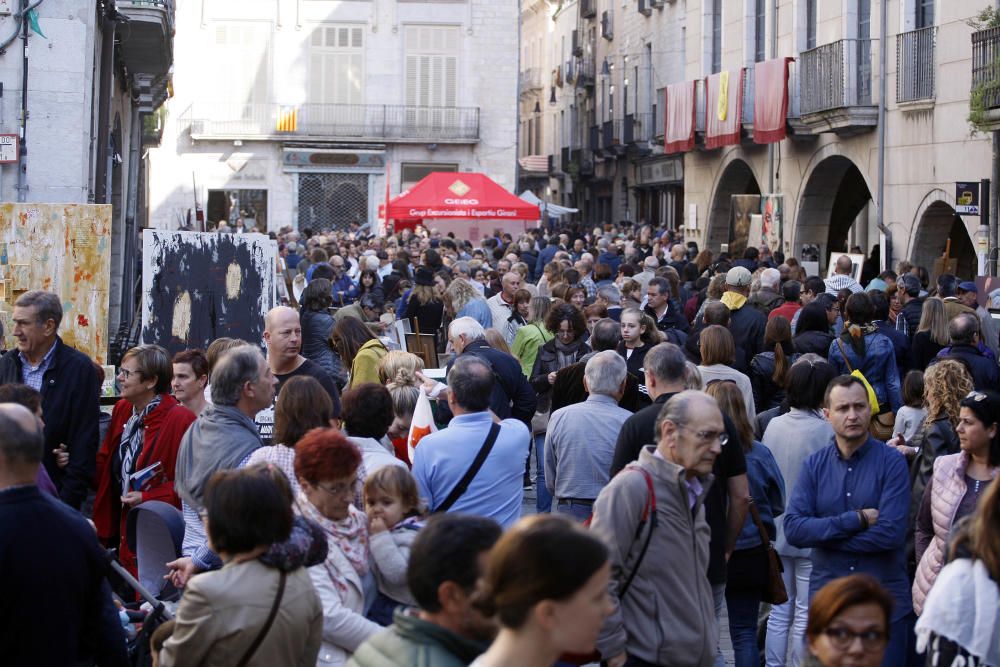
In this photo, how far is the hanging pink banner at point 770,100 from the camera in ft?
84.7

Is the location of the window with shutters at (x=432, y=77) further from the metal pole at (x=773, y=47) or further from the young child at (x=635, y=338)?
the young child at (x=635, y=338)

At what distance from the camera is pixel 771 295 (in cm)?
1285

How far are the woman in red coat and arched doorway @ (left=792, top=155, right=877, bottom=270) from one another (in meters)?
19.7

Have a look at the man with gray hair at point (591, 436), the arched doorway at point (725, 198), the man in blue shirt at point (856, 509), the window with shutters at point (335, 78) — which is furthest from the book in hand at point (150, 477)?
the window with shutters at point (335, 78)

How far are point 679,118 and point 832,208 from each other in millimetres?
6302

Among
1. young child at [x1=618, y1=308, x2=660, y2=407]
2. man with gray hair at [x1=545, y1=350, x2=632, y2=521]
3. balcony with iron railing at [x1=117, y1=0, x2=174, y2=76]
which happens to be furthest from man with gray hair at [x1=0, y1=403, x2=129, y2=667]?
balcony with iron railing at [x1=117, y1=0, x2=174, y2=76]

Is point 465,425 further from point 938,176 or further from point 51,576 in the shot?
point 938,176

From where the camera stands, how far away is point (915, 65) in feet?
70.1

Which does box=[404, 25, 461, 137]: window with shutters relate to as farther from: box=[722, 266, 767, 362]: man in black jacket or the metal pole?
box=[722, 266, 767, 362]: man in black jacket

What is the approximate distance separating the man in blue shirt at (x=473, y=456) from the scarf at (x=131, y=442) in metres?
1.47

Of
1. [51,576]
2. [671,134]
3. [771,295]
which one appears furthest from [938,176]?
[51,576]

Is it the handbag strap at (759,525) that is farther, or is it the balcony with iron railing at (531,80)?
the balcony with iron railing at (531,80)

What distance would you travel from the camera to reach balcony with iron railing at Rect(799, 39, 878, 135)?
2289 cm

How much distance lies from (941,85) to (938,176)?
125cm
